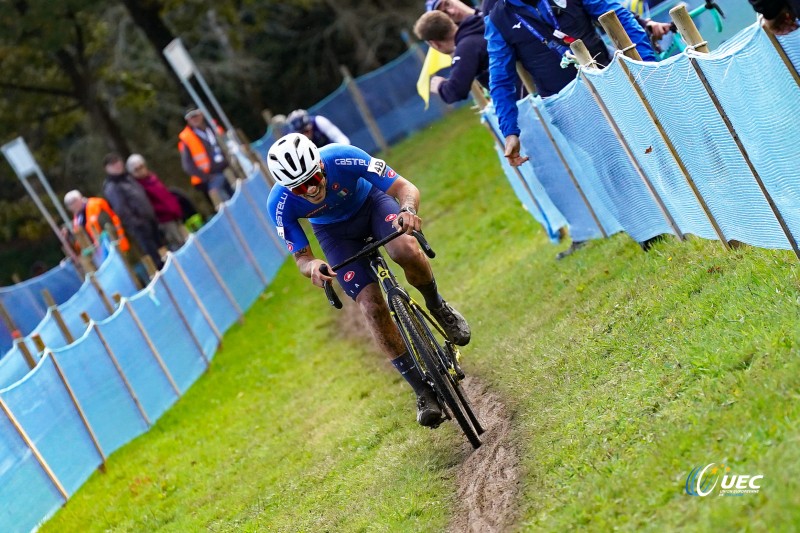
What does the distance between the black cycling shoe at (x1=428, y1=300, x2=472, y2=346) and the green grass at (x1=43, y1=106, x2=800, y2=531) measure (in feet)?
1.75

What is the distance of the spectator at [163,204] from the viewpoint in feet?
73.4

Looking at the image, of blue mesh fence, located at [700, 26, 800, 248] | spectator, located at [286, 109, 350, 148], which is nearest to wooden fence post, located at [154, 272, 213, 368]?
spectator, located at [286, 109, 350, 148]

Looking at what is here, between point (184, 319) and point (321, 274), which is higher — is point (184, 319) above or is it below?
below

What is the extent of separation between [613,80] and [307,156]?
2558 mm

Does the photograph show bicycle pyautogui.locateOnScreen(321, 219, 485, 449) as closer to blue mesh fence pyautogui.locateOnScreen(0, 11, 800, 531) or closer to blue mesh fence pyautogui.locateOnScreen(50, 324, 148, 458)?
blue mesh fence pyautogui.locateOnScreen(0, 11, 800, 531)

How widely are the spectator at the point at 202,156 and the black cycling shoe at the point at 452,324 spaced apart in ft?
46.8

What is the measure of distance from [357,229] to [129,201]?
12909 millimetres

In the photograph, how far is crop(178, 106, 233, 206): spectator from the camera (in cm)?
2320

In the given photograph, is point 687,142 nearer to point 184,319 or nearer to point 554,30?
point 554,30

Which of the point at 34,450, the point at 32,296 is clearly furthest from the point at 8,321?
the point at 34,450

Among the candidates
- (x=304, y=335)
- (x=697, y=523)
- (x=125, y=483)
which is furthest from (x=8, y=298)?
(x=697, y=523)

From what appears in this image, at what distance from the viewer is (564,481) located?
22.1 ft

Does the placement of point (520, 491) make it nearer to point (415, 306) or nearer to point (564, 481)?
point (564, 481)

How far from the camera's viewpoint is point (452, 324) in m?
9.33
